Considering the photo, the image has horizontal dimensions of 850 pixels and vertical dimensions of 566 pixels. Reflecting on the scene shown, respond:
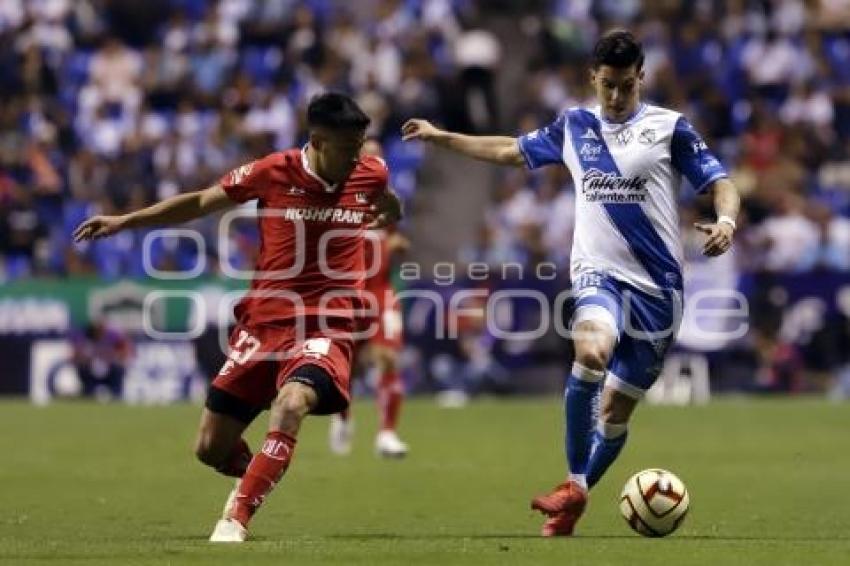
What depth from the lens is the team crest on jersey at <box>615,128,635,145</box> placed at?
37.9 ft

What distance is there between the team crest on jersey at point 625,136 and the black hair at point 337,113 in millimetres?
1622

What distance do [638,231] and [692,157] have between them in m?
0.53

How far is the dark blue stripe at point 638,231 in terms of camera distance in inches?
452

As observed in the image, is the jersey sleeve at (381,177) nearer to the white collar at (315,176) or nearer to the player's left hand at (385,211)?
the player's left hand at (385,211)

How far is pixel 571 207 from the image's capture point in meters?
28.6

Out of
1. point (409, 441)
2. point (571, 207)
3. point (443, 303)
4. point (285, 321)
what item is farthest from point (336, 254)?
point (571, 207)

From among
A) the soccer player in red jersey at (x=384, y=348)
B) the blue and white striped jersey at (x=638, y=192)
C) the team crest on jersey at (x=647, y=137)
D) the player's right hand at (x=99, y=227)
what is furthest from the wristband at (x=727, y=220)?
the soccer player in red jersey at (x=384, y=348)

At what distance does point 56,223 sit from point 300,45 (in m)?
4.88

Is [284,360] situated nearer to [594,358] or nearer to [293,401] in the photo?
[293,401]

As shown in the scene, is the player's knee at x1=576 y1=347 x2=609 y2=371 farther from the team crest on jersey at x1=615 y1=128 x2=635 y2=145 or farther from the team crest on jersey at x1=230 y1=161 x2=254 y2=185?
the team crest on jersey at x1=230 y1=161 x2=254 y2=185

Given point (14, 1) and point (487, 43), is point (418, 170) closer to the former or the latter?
point (487, 43)

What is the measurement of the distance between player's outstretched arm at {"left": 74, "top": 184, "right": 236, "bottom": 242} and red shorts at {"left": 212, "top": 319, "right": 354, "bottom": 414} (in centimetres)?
72

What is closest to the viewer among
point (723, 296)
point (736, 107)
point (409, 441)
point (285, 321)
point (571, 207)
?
point (285, 321)

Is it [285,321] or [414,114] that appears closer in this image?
[285,321]
